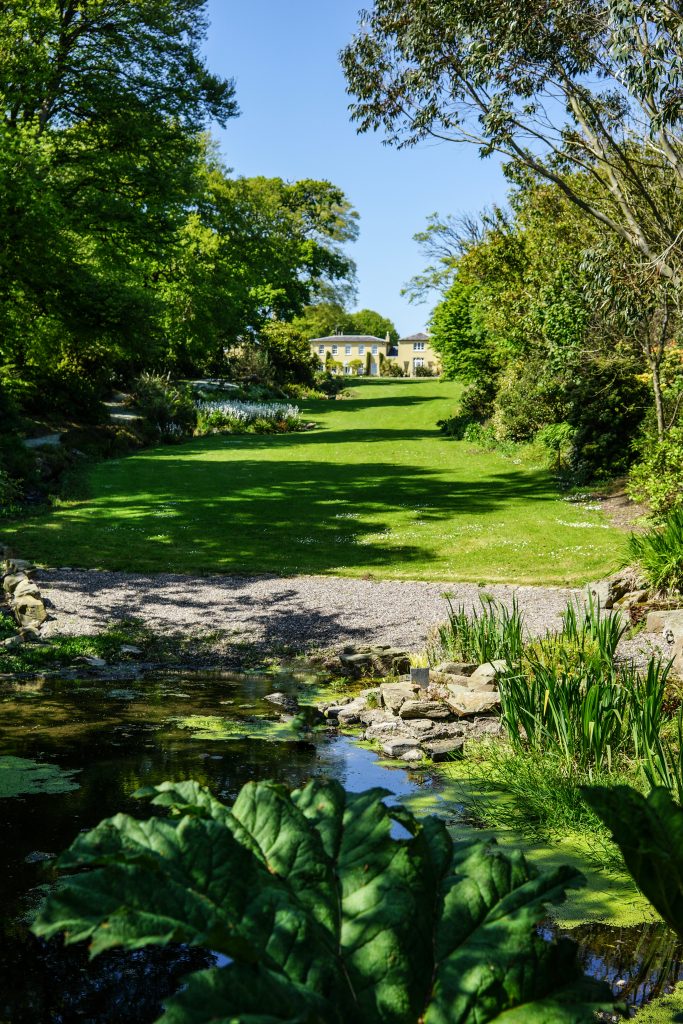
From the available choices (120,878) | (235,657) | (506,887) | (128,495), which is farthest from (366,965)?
(128,495)

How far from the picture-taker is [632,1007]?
294 centimetres

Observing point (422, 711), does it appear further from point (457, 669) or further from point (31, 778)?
point (31, 778)

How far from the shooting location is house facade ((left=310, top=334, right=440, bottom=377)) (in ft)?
332

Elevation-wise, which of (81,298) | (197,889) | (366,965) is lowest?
(366,965)

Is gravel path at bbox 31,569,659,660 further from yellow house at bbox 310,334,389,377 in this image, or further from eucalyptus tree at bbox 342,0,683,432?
yellow house at bbox 310,334,389,377

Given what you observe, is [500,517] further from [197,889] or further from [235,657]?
[197,889]

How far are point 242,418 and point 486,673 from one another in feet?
88.4

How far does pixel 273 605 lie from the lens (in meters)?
10.3

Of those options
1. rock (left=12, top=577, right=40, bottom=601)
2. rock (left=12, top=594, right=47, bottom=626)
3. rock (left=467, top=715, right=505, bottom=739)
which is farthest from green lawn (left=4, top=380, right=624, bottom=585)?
rock (left=467, top=715, right=505, bottom=739)

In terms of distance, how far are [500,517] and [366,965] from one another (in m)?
15.3

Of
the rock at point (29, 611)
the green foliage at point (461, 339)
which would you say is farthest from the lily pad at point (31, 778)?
the green foliage at point (461, 339)

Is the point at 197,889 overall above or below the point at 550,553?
above

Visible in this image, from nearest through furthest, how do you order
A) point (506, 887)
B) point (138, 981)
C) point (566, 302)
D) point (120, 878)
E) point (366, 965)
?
point (120, 878) < point (366, 965) < point (506, 887) < point (138, 981) < point (566, 302)

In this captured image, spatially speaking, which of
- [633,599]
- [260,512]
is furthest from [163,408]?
[633,599]
